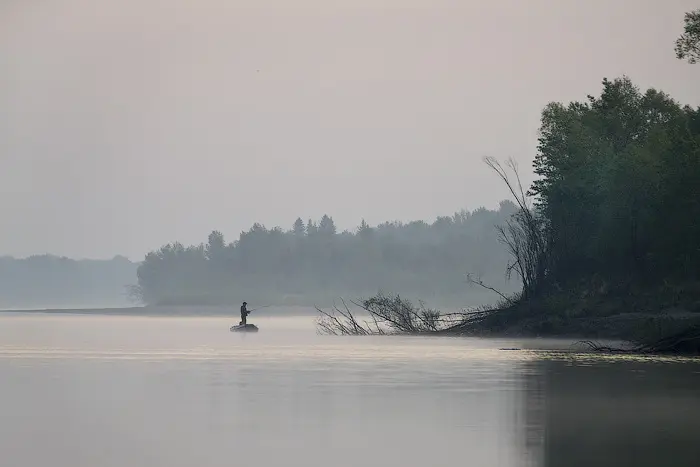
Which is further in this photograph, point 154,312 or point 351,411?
point 154,312

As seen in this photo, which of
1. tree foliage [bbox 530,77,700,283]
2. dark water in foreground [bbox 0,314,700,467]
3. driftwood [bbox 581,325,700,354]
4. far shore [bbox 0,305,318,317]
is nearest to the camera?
dark water in foreground [bbox 0,314,700,467]

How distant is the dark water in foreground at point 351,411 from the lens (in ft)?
59.2

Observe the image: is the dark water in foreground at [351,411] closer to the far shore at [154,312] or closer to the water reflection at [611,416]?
the water reflection at [611,416]

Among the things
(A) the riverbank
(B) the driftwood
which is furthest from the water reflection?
(A) the riverbank

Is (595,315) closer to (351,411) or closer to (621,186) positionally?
(621,186)

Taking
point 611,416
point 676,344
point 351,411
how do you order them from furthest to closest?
point 676,344
point 351,411
point 611,416

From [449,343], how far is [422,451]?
117 ft

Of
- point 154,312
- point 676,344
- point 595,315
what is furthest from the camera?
point 154,312

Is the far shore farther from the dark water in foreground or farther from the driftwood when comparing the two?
the dark water in foreground

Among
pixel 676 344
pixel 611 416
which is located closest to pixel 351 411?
pixel 611 416

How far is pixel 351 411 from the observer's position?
23.9 m

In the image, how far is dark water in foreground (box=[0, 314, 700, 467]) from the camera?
18.0 m

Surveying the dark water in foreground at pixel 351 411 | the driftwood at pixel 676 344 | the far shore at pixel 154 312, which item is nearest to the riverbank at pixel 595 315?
the driftwood at pixel 676 344

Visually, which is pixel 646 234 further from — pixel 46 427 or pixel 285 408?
pixel 46 427
